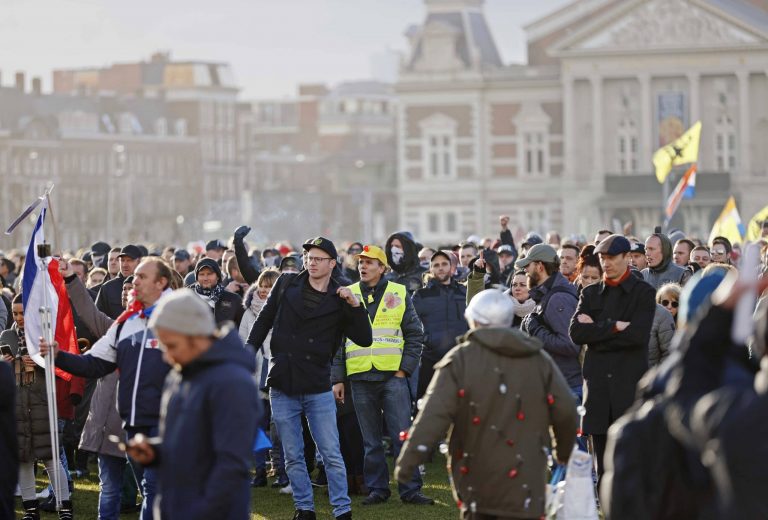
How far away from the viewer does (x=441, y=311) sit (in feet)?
47.9

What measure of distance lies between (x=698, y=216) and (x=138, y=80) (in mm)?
60332

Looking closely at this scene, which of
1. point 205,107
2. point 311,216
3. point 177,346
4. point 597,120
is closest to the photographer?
point 177,346

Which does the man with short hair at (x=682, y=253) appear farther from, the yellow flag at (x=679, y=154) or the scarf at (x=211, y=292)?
the yellow flag at (x=679, y=154)

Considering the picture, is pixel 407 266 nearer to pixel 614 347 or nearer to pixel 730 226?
pixel 614 347

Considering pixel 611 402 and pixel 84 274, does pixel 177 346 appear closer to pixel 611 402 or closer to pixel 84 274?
pixel 611 402

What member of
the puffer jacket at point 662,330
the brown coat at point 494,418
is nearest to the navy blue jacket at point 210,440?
the brown coat at point 494,418

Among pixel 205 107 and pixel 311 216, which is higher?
pixel 205 107

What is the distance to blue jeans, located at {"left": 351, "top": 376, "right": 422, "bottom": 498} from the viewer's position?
504 inches

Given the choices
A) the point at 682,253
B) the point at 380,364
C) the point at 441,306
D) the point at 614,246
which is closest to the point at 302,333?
the point at 380,364

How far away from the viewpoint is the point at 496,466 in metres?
7.98

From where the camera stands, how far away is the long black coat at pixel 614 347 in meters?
10.5

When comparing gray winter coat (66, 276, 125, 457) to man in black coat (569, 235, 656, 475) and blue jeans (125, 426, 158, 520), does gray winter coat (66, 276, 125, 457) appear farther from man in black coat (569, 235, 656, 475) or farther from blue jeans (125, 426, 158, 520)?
man in black coat (569, 235, 656, 475)

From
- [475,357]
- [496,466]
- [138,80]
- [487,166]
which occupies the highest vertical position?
[138,80]

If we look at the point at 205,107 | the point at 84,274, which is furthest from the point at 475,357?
the point at 205,107
